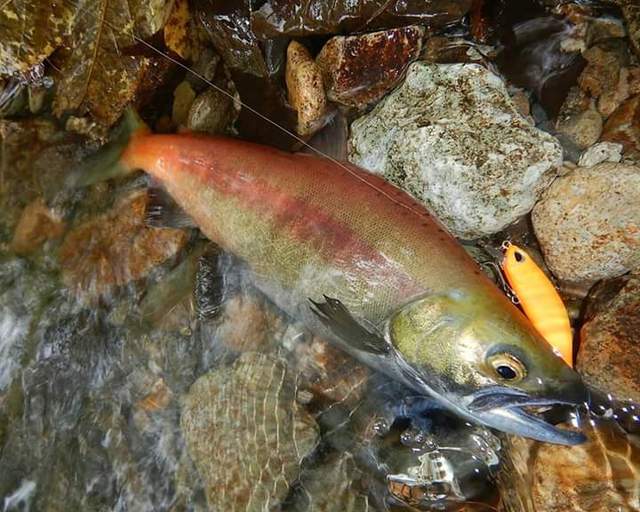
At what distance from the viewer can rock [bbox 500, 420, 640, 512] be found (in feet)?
9.37

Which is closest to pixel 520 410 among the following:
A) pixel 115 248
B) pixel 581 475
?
pixel 581 475

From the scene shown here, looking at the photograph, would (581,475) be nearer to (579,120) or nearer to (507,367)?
(507,367)

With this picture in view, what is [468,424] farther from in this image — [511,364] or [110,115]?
[110,115]

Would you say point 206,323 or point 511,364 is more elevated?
point 511,364

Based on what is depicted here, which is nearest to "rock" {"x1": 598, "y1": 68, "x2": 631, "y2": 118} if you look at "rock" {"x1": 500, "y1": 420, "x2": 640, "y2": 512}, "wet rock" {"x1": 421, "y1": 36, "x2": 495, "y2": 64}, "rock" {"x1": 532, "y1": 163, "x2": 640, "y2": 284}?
"rock" {"x1": 532, "y1": 163, "x2": 640, "y2": 284}

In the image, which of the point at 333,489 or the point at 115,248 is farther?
the point at 115,248

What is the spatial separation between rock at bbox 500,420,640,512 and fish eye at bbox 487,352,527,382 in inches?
30.0

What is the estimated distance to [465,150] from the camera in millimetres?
3121

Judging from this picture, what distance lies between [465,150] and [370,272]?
0.93 metres

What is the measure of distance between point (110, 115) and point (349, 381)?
2.45 m

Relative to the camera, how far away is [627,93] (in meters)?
3.16

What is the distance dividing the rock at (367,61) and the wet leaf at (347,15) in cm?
→ 6

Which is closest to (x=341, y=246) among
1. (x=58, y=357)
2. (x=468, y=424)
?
(x=468, y=424)

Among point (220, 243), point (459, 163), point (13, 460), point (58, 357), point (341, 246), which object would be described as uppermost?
point (459, 163)
